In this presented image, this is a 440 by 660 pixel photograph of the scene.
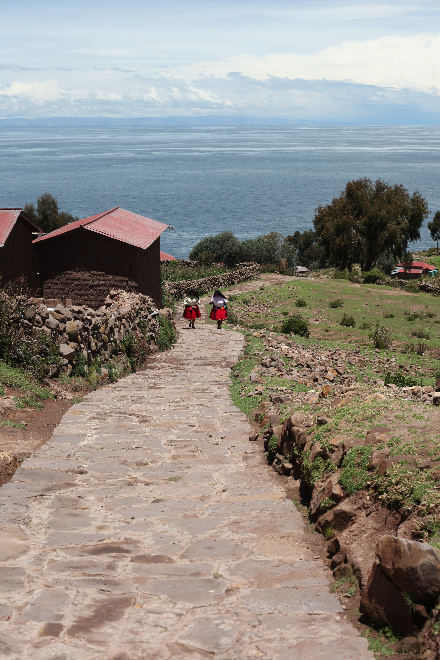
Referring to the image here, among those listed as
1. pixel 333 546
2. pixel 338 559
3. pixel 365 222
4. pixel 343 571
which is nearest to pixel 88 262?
pixel 333 546

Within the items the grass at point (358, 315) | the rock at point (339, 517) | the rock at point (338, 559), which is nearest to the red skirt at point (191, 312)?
the grass at point (358, 315)

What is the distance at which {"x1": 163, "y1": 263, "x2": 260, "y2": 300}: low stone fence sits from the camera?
42906mm

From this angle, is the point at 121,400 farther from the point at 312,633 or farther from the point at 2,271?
the point at 2,271

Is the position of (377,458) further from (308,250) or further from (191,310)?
(308,250)

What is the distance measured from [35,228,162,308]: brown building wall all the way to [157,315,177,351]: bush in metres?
1.60

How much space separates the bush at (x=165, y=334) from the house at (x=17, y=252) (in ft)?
14.9

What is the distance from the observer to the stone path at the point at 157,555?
485cm

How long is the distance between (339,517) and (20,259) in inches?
747

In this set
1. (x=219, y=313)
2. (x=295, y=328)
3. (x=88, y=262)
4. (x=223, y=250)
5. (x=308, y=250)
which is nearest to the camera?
(x=88, y=262)

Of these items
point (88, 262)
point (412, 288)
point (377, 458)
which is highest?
point (88, 262)

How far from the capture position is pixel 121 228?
992 inches

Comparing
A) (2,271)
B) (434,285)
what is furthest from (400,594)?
(434,285)

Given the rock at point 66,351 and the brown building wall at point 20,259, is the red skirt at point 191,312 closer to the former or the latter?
the brown building wall at point 20,259

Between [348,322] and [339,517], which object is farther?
[348,322]
